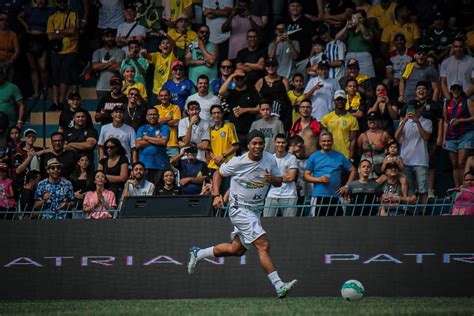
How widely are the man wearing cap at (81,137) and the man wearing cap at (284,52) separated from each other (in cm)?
374

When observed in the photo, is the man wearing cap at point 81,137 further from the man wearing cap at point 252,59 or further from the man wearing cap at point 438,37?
the man wearing cap at point 438,37

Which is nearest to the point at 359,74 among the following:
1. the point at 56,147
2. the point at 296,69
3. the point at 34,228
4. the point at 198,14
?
the point at 296,69

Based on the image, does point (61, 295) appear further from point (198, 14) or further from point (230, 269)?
point (198, 14)

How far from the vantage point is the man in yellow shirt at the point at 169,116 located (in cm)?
2064

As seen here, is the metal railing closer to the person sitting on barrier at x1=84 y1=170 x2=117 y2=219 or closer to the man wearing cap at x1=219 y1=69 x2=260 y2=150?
the person sitting on barrier at x1=84 y1=170 x2=117 y2=219

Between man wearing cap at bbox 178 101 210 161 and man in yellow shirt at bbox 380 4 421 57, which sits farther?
man in yellow shirt at bbox 380 4 421 57

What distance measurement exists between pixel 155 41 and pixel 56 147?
4183 millimetres

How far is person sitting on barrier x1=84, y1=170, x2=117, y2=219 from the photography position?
679 inches

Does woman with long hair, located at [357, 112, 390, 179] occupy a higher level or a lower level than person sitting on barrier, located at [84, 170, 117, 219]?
higher

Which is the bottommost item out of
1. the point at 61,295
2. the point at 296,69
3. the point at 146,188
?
the point at 61,295

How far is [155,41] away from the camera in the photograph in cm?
2345

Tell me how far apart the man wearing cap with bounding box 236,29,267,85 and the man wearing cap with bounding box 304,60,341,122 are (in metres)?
1.26

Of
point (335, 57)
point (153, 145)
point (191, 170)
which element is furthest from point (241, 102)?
point (335, 57)

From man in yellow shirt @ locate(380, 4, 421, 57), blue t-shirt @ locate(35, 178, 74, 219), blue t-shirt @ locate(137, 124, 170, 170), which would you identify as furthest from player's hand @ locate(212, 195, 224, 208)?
man in yellow shirt @ locate(380, 4, 421, 57)
